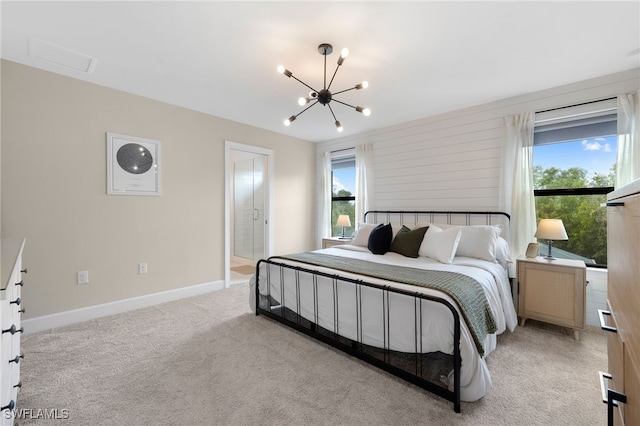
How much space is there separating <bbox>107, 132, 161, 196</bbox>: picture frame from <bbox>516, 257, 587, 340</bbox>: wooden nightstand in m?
4.27

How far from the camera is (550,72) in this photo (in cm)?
273

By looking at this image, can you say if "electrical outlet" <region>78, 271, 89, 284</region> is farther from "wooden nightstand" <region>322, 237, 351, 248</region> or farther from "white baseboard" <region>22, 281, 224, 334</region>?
"wooden nightstand" <region>322, 237, 351, 248</region>

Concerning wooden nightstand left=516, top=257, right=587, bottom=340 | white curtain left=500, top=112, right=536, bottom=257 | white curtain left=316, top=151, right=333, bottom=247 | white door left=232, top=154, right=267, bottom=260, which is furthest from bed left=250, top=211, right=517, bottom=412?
white door left=232, top=154, right=267, bottom=260

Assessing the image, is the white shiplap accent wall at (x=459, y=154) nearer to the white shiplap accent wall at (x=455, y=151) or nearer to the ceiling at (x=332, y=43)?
the white shiplap accent wall at (x=455, y=151)

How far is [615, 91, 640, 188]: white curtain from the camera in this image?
2553 millimetres

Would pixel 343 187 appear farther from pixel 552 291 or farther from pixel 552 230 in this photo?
pixel 552 291

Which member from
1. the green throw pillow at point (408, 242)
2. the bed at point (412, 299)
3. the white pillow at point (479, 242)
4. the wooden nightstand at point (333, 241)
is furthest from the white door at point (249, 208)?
the white pillow at point (479, 242)

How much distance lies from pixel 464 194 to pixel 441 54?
→ 1.88 meters

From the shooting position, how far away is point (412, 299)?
6.17ft

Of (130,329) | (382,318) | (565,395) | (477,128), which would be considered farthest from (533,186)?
(130,329)

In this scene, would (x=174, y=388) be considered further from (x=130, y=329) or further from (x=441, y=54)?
(x=441, y=54)

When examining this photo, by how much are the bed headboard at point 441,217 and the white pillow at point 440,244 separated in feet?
1.65

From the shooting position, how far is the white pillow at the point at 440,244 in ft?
9.24

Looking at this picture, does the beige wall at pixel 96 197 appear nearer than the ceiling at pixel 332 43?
No
